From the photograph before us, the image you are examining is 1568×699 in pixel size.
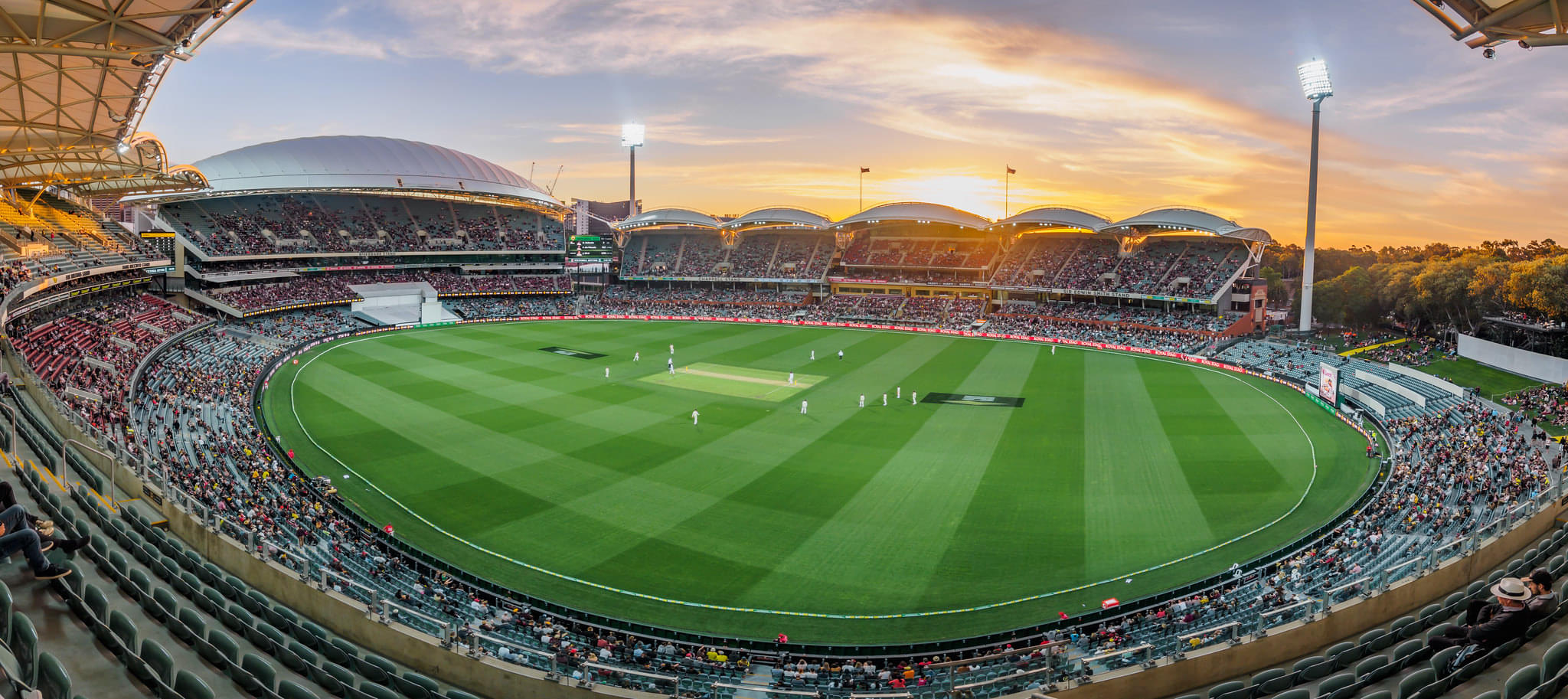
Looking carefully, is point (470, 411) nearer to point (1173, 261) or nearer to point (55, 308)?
point (55, 308)

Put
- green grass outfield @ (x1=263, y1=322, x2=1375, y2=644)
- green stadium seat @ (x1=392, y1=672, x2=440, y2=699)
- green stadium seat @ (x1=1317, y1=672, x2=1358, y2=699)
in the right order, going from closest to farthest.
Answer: green stadium seat @ (x1=1317, y1=672, x2=1358, y2=699), green stadium seat @ (x1=392, y1=672, x2=440, y2=699), green grass outfield @ (x1=263, y1=322, x2=1375, y2=644)

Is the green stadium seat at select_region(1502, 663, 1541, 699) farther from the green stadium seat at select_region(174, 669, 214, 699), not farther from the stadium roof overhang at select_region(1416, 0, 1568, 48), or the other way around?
the green stadium seat at select_region(174, 669, 214, 699)

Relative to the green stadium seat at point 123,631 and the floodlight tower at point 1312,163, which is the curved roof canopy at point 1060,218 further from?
the green stadium seat at point 123,631

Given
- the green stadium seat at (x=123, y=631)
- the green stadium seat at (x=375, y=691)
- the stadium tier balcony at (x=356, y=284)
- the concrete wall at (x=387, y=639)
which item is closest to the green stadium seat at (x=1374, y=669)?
the concrete wall at (x=387, y=639)

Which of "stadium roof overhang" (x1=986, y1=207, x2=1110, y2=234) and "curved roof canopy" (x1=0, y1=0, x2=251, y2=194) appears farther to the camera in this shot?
"stadium roof overhang" (x1=986, y1=207, x2=1110, y2=234)

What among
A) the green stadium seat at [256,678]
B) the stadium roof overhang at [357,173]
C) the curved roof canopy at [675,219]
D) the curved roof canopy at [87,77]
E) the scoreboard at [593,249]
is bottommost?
the green stadium seat at [256,678]

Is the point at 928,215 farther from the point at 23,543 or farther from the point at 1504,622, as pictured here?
the point at 23,543

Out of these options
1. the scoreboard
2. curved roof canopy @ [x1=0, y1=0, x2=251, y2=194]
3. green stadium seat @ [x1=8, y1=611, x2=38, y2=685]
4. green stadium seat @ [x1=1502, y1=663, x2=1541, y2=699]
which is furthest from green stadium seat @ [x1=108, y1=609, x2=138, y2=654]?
the scoreboard
